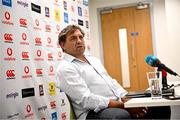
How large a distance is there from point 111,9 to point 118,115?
14.3 ft

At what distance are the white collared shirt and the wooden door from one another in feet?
11.4

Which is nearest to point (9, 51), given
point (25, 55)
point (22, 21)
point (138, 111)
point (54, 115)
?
point (25, 55)

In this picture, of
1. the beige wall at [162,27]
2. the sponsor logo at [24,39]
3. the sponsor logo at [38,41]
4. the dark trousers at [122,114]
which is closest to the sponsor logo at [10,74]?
the sponsor logo at [24,39]

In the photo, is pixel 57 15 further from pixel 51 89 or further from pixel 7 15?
pixel 7 15

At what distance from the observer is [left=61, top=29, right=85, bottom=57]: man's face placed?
213cm

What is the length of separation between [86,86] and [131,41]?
151 inches

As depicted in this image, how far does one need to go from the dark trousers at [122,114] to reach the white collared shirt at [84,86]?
41 mm

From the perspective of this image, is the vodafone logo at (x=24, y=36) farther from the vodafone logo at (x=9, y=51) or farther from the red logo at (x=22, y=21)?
the vodafone logo at (x=9, y=51)

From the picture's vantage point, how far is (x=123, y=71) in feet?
18.5

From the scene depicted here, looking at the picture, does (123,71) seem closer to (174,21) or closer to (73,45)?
(174,21)

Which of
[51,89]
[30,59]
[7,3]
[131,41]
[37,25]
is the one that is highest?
[7,3]

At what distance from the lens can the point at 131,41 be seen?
5.61 meters

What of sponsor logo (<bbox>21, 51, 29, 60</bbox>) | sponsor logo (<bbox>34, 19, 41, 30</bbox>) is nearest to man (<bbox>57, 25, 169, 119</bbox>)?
sponsor logo (<bbox>21, 51, 29, 60</bbox>)

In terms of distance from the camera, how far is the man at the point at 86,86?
1794 millimetres
